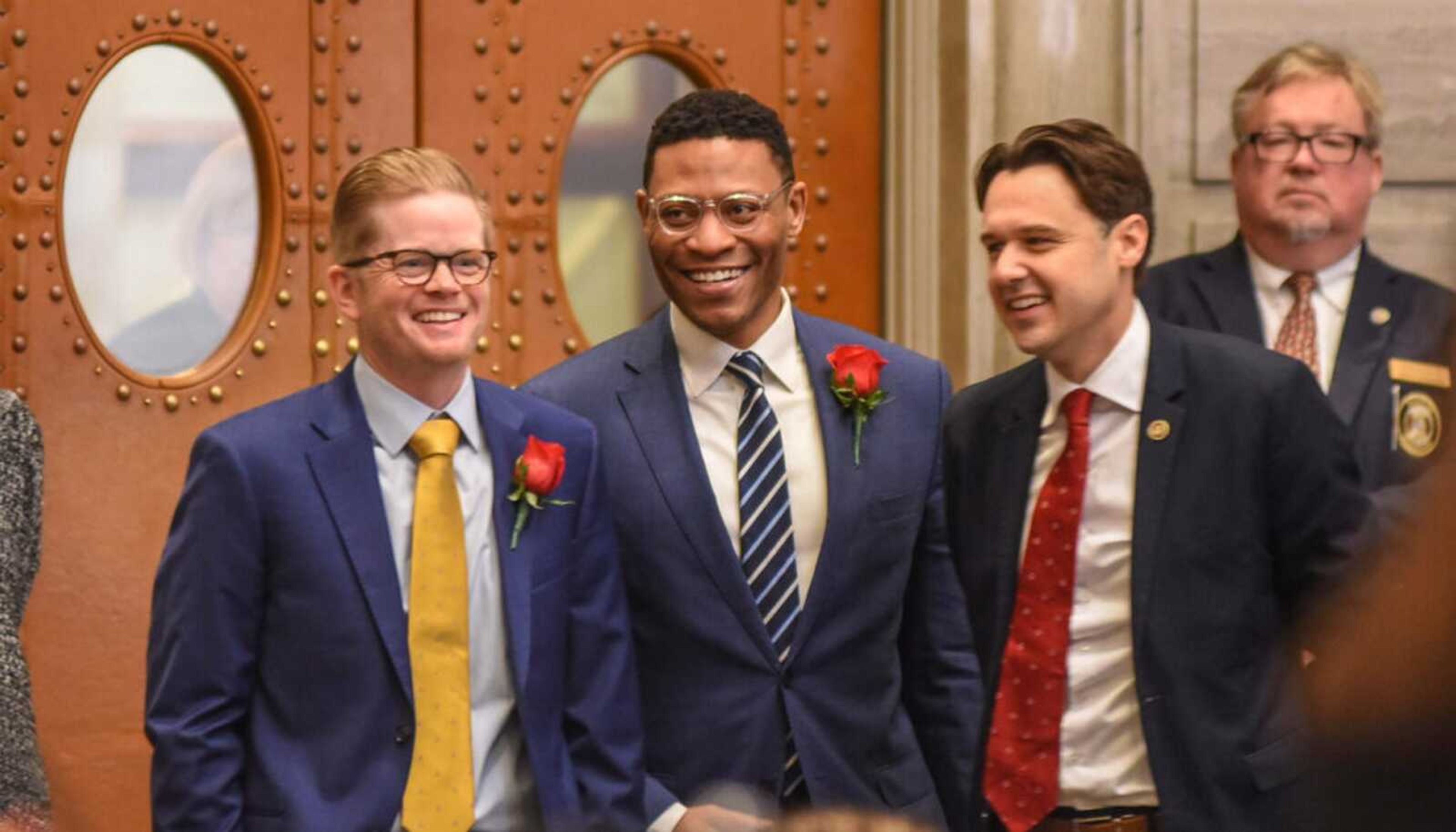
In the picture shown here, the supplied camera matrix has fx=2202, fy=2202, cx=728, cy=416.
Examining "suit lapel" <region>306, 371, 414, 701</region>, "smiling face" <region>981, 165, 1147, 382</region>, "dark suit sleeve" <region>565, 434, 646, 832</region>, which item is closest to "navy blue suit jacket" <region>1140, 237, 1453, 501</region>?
"smiling face" <region>981, 165, 1147, 382</region>

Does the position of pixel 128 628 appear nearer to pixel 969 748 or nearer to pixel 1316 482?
pixel 969 748

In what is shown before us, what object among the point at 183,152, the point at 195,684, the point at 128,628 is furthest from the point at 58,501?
the point at 195,684

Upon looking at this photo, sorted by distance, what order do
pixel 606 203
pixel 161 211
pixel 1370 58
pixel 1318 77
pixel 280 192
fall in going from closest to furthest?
pixel 1318 77
pixel 161 211
pixel 280 192
pixel 606 203
pixel 1370 58

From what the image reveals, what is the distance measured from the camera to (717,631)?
12.4 feet

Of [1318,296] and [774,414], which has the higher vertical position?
[1318,296]

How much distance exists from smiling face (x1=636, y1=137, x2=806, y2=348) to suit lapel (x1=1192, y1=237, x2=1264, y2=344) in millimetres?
1254

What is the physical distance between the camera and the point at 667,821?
371cm

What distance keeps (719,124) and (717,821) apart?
1.75 m

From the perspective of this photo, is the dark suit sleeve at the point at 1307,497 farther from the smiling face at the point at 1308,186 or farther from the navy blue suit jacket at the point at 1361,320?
the smiling face at the point at 1308,186

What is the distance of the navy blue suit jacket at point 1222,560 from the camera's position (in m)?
3.58

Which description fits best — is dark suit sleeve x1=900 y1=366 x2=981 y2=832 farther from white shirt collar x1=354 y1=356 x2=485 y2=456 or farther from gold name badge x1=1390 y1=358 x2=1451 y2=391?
gold name badge x1=1390 y1=358 x2=1451 y2=391

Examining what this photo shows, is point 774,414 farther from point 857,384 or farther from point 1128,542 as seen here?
point 1128,542

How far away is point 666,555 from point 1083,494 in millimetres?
722

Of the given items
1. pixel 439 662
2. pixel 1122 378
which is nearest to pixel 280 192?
pixel 439 662
